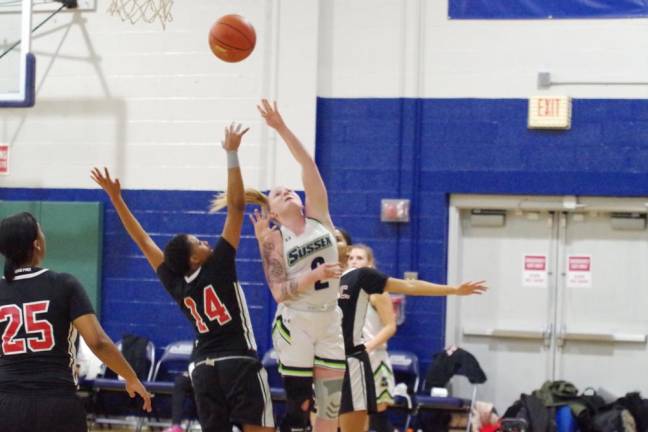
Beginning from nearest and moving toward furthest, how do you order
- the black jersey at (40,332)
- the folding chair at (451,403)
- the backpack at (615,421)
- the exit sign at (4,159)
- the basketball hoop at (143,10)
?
the black jersey at (40,332)
the backpack at (615,421)
the folding chair at (451,403)
the basketball hoop at (143,10)
the exit sign at (4,159)

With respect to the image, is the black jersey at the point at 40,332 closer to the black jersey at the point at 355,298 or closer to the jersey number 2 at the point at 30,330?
the jersey number 2 at the point at 30,330

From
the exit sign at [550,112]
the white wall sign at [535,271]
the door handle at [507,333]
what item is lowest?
the door handle at [507,333]

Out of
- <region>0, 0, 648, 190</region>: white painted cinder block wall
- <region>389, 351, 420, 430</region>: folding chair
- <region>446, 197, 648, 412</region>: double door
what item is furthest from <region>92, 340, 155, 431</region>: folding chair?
<region>446, 197, 648, 412</region>: double door

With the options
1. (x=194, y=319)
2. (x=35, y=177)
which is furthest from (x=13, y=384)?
(x=35, y=177)

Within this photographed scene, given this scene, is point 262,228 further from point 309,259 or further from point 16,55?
point 16,55

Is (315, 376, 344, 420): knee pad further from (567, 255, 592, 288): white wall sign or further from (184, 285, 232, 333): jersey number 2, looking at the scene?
(567, 255, 592, 288): white wall sign

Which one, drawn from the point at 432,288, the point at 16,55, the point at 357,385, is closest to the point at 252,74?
the point at 16,55

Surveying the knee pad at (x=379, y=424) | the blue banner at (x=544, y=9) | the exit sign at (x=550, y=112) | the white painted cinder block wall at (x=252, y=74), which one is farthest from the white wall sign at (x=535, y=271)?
the blue banner at (x=544, y=9)

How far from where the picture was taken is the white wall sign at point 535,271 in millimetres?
9312

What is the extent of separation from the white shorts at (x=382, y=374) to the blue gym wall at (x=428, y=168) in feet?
4.19

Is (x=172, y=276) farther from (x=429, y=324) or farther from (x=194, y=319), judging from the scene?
(x=429, y=324)

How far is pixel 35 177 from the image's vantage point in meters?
10.3

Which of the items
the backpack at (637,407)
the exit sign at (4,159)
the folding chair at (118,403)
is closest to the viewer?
the backpack at (637,407)

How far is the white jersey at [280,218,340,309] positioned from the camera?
5.23 m
